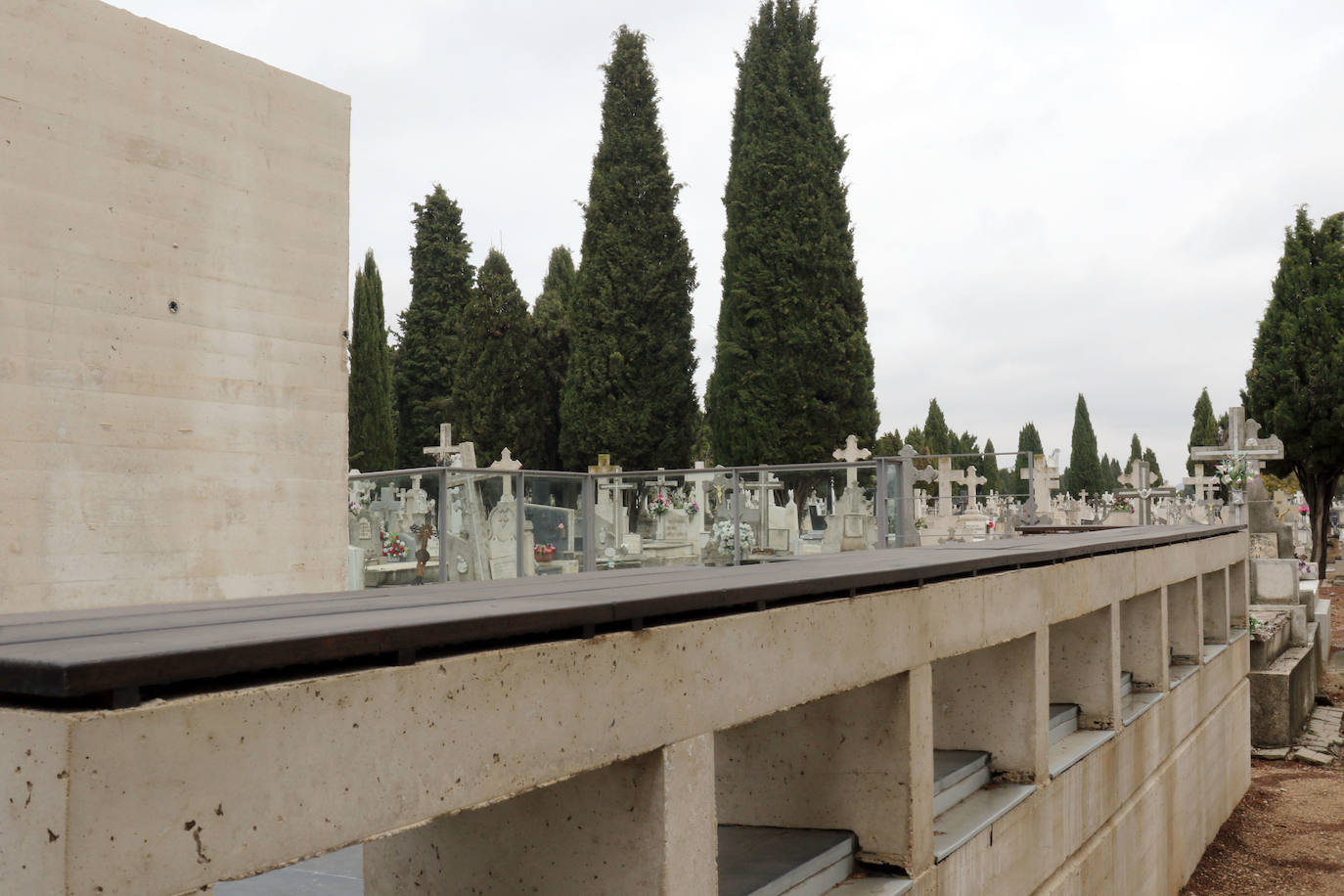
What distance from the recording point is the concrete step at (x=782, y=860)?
2832 mm

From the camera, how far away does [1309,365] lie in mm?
29594

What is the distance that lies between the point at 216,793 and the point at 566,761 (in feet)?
2.24

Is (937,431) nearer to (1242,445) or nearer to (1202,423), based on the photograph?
(1202,423)

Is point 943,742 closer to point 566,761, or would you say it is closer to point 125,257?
point 566,761

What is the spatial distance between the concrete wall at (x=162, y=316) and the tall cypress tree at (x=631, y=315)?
2255 cm

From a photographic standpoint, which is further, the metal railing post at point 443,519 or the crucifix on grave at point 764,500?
the crucifix on grave at point 764,500

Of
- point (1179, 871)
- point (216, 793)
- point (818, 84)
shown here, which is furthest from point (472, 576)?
point (818, 84)

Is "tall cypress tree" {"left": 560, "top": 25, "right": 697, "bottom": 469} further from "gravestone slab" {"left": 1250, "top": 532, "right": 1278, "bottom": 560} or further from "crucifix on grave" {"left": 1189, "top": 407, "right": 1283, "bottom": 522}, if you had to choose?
"gravestone slab" {"left": 1250, "top": 532, "right": 1278, "bottom": 560}

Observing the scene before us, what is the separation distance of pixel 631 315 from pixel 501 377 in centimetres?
502

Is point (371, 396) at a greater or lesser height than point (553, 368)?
lesser

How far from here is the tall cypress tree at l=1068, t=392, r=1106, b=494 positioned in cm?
5884

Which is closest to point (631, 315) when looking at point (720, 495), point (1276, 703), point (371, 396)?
point (371, 396)

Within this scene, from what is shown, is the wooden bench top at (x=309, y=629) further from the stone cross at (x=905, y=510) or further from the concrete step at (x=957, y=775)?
the stone cross at (x=905, y=510)

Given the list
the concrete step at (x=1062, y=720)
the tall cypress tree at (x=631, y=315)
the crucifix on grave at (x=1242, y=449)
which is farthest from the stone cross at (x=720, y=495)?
the tall cypress tree at (x=631, y=315)
